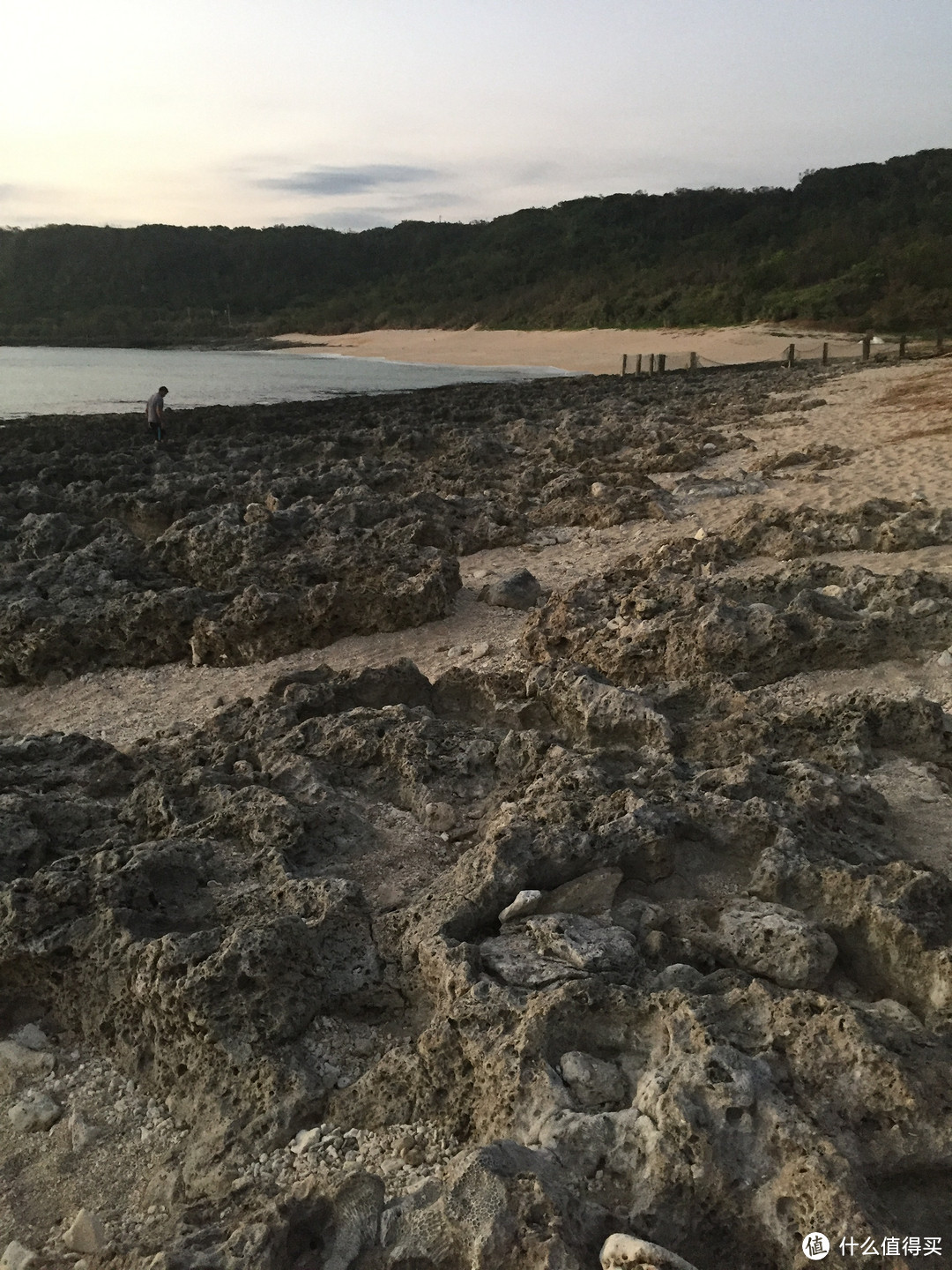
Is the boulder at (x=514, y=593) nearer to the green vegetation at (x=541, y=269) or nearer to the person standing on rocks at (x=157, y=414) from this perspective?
the person standing on rocks at (x=157, y=414)

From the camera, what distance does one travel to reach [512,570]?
824 cm

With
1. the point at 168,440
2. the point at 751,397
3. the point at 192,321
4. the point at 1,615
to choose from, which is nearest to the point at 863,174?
the point at 192,321

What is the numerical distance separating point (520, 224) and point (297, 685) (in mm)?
98331

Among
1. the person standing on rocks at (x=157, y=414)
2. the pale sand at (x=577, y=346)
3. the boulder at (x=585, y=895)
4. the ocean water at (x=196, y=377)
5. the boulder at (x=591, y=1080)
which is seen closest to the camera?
the boulder at (x=591, y=1080)

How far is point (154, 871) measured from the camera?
3256 millimetres

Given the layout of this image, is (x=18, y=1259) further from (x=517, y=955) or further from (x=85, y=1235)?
(x=517, y=955)

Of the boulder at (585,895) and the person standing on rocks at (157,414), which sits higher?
the person standing on rocks at (157,414)

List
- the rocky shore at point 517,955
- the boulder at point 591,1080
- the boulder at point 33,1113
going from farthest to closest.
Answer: the boulder at point 33,1113
the boulder at point 591,1080
the rocky shore at point 517,955

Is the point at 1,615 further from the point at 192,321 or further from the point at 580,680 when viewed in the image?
the point at 192,321

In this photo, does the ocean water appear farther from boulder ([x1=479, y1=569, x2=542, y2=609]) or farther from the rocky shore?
the rocky shore

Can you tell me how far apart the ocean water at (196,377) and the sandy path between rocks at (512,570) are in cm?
1953

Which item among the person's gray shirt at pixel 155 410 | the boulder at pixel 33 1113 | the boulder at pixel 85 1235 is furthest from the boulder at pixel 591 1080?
the person's gray shirt at pixel 155 410

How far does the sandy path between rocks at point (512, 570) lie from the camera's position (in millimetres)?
6086

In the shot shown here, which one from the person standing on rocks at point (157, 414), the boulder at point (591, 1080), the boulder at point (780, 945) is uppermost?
the person standing on rocks at point (157, 414)
